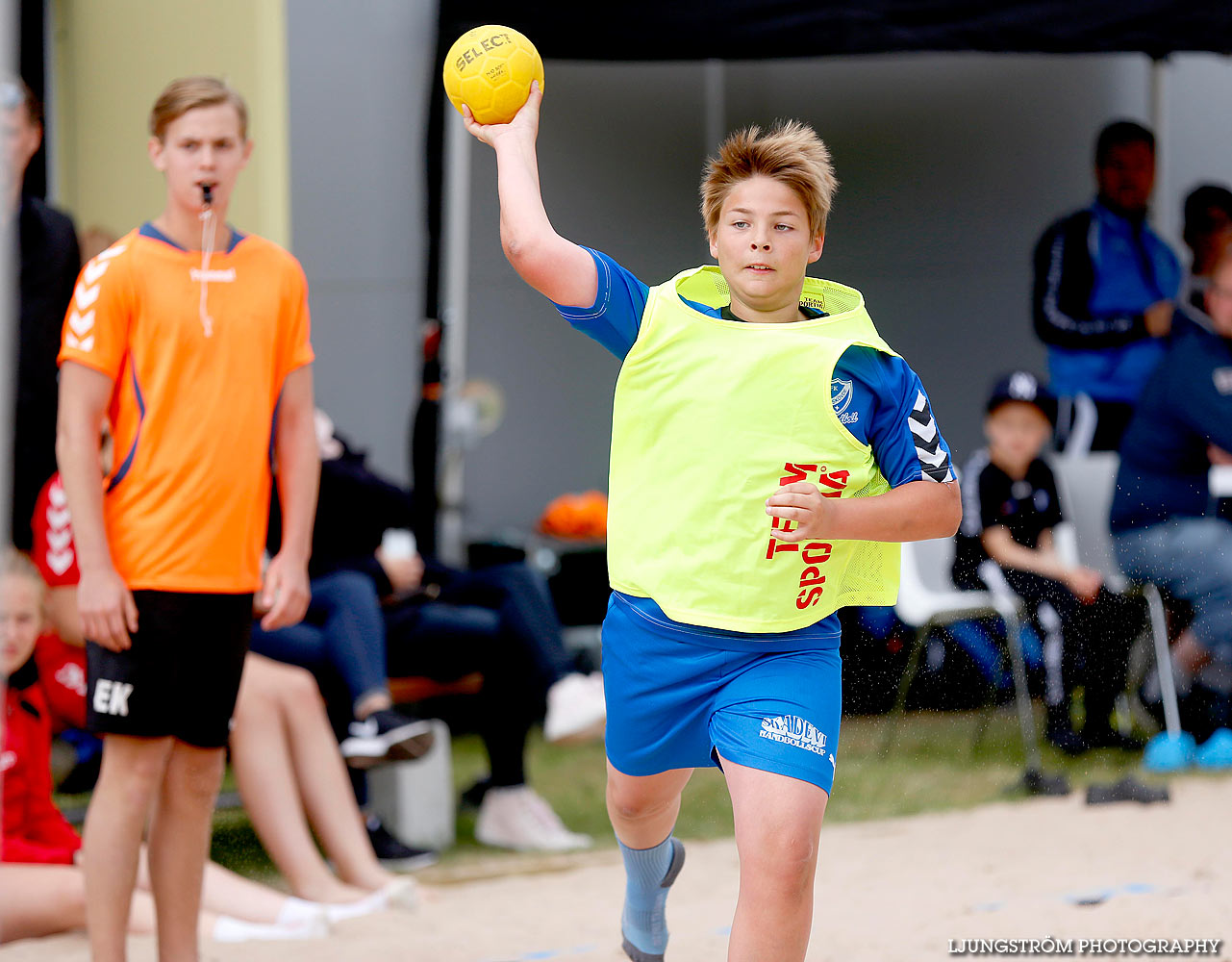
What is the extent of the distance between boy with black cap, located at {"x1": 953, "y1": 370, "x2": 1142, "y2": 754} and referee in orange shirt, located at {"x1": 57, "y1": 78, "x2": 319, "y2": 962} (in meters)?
2.78

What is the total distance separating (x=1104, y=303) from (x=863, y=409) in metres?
4.10

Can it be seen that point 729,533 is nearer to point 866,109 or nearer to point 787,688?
point 787,688

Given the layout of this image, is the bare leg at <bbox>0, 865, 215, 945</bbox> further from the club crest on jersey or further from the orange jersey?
the club crest on jersey

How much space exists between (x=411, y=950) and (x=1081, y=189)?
5211mm

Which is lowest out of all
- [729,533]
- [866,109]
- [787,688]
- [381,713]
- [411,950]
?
[411,950]

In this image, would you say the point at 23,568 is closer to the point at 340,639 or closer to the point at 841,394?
the point at 340,639

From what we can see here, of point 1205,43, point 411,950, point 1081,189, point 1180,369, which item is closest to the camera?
point 411,950

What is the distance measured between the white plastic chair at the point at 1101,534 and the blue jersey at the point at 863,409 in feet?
9.50

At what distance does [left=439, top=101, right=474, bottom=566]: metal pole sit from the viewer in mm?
5941

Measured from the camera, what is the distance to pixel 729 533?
7.55 ft

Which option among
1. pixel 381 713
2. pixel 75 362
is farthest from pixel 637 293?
pixel 381 713

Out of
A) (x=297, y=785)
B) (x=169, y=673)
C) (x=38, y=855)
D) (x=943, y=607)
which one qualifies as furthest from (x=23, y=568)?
(x=943, y=607)

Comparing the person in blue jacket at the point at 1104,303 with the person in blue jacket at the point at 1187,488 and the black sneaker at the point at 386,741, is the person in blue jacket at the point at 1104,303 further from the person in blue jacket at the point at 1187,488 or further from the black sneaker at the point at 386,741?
the black sneaker at the point at 386,741

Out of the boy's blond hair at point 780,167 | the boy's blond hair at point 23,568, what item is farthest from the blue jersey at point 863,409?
the boy's blond hair at point 23,568
